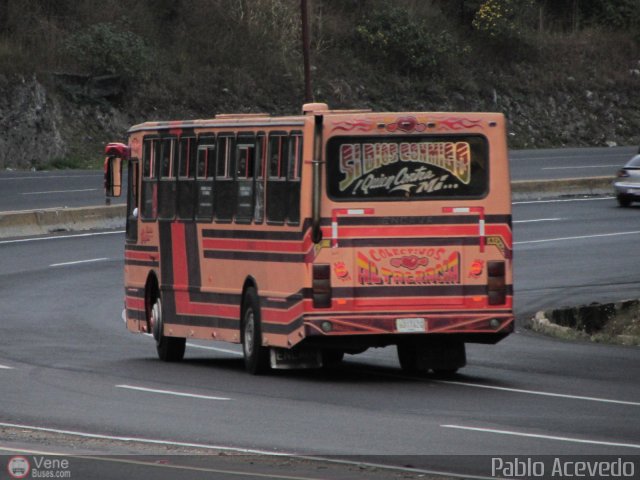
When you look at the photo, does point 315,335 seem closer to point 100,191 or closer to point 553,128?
point 100,191

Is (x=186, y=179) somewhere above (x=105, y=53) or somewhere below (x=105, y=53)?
above

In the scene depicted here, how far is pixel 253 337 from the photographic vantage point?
17.6m

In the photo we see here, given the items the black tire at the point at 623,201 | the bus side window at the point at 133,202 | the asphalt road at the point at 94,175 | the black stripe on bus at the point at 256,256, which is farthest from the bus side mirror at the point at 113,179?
the black tire at the point at 623,201

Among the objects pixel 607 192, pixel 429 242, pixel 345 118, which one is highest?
pixel 345 118

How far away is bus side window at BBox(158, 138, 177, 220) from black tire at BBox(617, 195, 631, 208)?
84.6 feet

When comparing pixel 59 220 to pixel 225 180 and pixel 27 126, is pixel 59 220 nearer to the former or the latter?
pixel 27 126

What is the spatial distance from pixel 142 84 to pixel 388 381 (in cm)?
4522

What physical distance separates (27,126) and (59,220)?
1717 centimetres

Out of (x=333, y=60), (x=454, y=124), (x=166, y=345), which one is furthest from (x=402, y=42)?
(x=454, y=124)

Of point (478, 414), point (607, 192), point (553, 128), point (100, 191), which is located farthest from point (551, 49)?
point (478, 414)

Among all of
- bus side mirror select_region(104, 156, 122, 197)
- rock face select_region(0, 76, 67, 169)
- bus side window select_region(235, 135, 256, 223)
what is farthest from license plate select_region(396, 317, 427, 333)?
rock face select_region(0, 76, 67, 169)

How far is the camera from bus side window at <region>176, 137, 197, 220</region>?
62.6 feet

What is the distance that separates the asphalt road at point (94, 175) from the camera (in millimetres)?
42781

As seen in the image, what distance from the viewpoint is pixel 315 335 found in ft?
54.1
